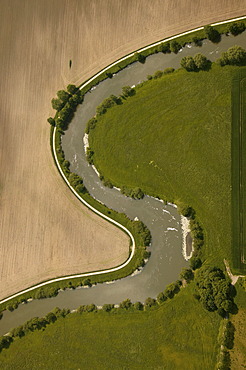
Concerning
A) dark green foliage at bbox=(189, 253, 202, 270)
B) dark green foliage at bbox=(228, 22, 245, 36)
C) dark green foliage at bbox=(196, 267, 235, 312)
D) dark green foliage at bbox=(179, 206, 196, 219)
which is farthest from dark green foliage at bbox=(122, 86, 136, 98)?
dark green foliage at bbox=(196, 267, 235, 312)

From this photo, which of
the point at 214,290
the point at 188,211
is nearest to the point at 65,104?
the point at 188,211

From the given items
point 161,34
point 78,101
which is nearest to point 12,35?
point 78,101

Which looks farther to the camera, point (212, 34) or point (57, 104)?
point (57, 104)

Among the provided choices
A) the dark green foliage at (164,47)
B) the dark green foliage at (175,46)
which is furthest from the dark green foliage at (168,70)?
the dark green foliage at (164,47)

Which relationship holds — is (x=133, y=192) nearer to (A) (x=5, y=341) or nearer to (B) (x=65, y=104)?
(B) (x=65, y=104)

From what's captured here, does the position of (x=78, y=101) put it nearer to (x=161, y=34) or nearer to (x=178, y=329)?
(x=161, y=34)

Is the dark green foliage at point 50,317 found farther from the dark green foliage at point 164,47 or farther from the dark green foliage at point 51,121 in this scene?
the dark green foliage at point 164,47

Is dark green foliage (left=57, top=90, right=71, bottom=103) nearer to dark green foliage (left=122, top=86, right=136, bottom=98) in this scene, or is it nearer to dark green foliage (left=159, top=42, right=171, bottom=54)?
dark green foliage (left=122, top=86, right=136, bottom=98)
